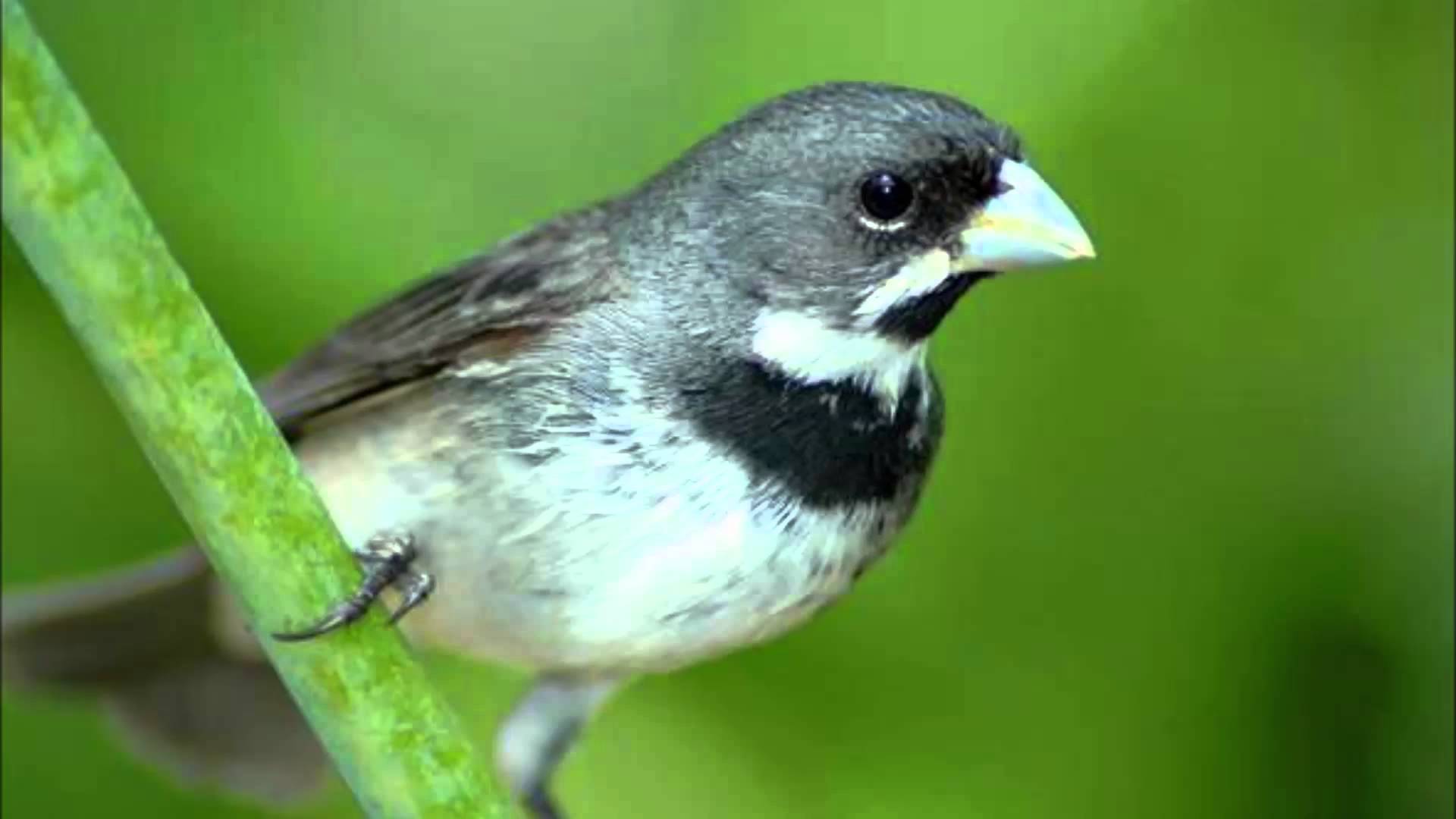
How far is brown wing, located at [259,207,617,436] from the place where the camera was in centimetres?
279

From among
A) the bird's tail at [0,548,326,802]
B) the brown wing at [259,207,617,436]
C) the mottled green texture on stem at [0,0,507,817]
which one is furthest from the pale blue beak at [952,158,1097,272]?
the bird's tail at [0,548,326,802]

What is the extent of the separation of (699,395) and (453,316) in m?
0.42

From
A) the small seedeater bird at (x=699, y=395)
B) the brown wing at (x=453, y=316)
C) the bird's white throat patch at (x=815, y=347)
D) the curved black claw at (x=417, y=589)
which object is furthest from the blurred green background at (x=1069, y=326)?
the curved black claw at (x=417, y=589)

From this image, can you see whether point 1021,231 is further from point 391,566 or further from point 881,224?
point 391,566

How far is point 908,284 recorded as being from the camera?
2.56 meters

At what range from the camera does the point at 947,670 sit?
3221 millimetres

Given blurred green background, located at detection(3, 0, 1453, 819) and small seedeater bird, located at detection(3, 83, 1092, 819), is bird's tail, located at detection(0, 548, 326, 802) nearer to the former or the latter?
blurred green background, located at detection(3, 0, 1453, 819)

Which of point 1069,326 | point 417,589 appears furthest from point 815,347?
point 1069,326

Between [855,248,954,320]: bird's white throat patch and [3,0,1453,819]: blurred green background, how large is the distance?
2.19ft

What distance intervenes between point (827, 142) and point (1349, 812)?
1210 millimetres

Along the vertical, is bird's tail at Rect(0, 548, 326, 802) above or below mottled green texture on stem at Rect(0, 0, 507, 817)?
below

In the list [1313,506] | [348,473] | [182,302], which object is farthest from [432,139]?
→ [182,302]

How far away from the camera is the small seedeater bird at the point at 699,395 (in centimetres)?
255

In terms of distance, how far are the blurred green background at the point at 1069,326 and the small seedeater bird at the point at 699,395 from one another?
473mm
